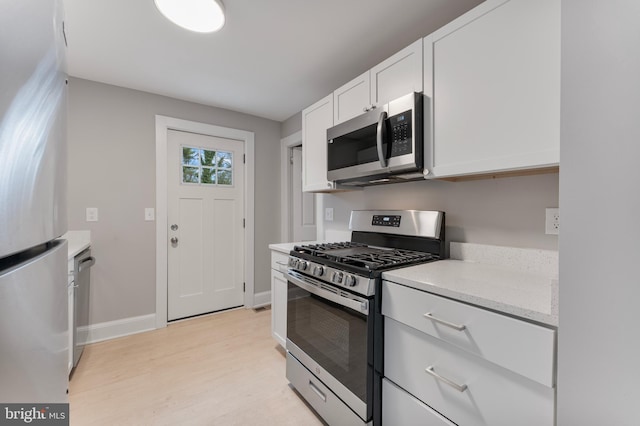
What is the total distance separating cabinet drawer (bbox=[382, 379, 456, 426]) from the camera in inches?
41.8

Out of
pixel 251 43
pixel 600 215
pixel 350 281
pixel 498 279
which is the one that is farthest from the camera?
pixel 251 43

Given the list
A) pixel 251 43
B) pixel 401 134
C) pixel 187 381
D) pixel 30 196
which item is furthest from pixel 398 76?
pixel 187 381

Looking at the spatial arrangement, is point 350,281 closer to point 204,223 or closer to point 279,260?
point 279,260

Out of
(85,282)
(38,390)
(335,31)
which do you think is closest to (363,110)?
(335,31)

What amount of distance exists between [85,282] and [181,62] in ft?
6.60

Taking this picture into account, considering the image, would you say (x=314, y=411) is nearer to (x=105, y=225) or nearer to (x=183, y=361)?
(x=183, y=361)

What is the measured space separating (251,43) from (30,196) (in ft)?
6.10

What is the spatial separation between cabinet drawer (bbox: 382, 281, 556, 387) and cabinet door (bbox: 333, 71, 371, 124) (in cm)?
121

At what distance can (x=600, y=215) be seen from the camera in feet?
1.91

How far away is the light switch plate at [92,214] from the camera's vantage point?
96.3 inches

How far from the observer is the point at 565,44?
62 centimetres

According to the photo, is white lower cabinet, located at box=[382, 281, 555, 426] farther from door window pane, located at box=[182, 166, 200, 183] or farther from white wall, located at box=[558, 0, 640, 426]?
door window pane, located at box=[182, 166, 200, 183]

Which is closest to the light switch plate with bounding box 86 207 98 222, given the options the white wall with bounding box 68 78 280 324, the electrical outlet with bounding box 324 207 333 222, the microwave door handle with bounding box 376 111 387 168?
the white wall with bounding box 68 78 280 324

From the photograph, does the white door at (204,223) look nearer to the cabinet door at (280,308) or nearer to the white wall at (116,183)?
the white wall at (116,183)
